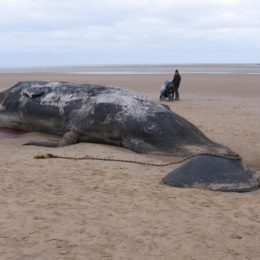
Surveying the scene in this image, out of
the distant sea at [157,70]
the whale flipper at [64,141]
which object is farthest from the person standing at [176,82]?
the distant sea at [157,70]

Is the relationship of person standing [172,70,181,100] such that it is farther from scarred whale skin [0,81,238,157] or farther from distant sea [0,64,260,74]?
distant sea [0,64,260,74]

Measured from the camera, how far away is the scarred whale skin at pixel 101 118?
768 centimetres

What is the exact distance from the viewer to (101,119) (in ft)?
27.6

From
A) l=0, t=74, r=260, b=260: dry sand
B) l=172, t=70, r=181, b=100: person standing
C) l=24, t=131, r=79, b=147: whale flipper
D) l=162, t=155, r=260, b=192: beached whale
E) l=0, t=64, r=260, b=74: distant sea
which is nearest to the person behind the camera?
l=0, t=74, r=260, b=260: dry sand

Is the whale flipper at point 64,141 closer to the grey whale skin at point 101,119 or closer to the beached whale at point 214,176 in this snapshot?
the grey whale skin at point 101,119

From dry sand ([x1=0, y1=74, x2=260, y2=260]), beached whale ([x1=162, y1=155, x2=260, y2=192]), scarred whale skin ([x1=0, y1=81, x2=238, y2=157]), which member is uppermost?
scarred whale skin ([x1=0, y1=81, x2=238, y2=157])

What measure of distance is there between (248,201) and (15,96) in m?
6.03

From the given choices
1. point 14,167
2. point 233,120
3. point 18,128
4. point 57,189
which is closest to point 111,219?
point 57,189

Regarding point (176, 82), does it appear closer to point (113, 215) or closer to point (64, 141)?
point (64, 141)

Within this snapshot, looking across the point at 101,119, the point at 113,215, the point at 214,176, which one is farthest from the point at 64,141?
the point at 113,215

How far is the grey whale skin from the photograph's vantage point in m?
7.67

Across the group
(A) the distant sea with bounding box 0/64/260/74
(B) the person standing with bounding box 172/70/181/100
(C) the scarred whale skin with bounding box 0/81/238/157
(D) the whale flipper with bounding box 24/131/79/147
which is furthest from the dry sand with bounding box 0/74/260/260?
(A) the distant sea with bounding box 0/64/260/74

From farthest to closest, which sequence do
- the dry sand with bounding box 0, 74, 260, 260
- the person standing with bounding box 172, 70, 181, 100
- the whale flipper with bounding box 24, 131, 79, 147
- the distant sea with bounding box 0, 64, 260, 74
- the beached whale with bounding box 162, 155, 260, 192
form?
the distant sea with bounding box 0, 64, 260, 74 → the person standing with bounding box 172, 70, 181, 100 → the whale flipper with bounding box 24, 131, 79, 147 → the beached whale with bounding box 162, 155, 260, 192 → the dry sand with bounding box 0, 74, 260, 260

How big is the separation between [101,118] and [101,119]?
→ 0.02 meters
